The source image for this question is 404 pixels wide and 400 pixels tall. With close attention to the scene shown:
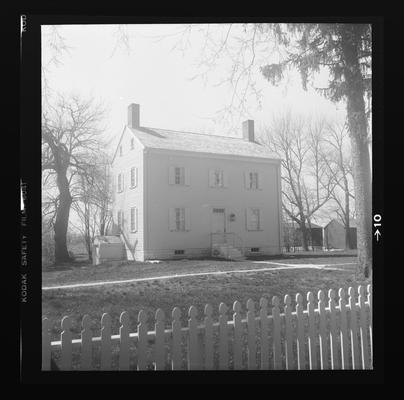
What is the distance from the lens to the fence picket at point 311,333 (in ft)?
9.48

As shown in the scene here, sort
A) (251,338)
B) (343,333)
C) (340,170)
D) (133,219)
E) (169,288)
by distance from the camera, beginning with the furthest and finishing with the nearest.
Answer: (340,170) → (133,219) → (169,288) → (343,333) → (251,338)

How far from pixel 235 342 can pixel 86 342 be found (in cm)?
102

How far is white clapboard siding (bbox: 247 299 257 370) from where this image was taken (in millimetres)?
2732

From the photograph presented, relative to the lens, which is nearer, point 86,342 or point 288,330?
point 86,342

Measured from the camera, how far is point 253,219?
351 centimetres

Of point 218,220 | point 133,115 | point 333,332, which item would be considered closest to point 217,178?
point 218,220

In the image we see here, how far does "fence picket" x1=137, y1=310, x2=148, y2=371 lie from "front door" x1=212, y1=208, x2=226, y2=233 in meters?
1.12

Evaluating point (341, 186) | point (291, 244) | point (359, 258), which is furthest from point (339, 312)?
point (341, 186)

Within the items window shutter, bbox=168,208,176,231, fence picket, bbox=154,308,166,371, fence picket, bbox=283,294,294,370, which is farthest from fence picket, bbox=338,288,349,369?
window shutter, bbox=168,208,176,231

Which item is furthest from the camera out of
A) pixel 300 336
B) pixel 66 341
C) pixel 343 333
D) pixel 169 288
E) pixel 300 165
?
pixel 300 165

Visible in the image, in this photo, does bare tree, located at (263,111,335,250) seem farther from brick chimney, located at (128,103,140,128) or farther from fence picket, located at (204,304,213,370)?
fence picket, located at (204,304,213,370)

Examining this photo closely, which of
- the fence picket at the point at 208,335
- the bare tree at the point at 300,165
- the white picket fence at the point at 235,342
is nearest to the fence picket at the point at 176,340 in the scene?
the white picket fence at the point at 235,342

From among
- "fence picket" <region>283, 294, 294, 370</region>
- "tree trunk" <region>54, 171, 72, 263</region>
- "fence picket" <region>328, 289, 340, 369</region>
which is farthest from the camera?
"tree trunk" <region>54, 171, 72, 263</region>

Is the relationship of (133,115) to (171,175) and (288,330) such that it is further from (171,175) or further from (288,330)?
(288,330)
